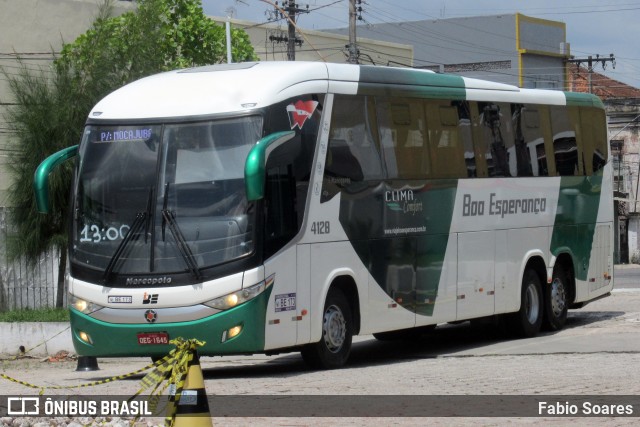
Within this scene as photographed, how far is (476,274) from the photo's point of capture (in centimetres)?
1725

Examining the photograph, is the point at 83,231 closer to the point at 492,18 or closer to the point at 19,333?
the point at 19,333

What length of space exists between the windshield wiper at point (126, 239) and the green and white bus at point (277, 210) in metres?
0.02

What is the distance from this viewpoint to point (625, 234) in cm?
5591

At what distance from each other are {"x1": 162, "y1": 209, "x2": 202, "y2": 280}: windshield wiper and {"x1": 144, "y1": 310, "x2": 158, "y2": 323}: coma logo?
61cm

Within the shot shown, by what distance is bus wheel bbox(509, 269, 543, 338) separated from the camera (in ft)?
61.2

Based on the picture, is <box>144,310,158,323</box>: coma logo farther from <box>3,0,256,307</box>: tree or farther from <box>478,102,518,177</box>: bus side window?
<box>3,0,256,307</box>: tree

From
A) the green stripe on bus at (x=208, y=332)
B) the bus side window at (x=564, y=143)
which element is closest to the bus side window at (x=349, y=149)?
the green stripe on bus at (x=208, y=332)

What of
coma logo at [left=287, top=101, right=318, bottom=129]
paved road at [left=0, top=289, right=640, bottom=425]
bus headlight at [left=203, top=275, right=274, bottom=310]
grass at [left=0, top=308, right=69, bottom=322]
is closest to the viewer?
paved road at [left=0, top=289, right=640, bottom=425]

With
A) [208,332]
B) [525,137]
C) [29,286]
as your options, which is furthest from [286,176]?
[29,286]

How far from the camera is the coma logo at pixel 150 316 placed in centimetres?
1292

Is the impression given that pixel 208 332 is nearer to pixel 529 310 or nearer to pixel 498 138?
pixel 498 138

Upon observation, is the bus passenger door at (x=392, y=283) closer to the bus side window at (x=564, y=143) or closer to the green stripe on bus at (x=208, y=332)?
the green stripe on bus at (x=208, y=332)

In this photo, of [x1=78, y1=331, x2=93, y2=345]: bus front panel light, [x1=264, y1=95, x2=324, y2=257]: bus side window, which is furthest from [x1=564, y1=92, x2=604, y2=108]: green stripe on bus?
[x1=78, y1=331, x2=93, y2=345]: bus front panel light

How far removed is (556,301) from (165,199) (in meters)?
8.76
